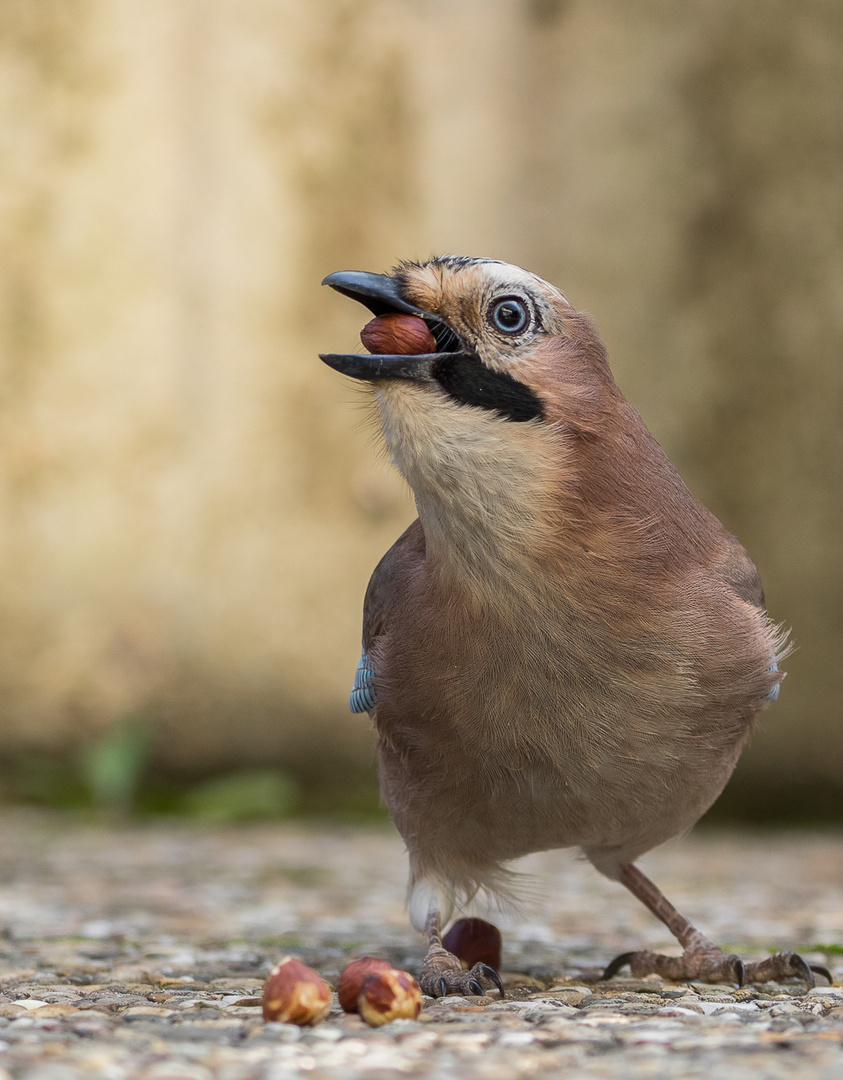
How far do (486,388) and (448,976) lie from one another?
1261 millimetres

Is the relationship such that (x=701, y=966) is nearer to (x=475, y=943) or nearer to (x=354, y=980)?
(x=475, y=943)

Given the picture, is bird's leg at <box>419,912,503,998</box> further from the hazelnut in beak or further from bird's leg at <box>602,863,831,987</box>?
the hazelnut in beak

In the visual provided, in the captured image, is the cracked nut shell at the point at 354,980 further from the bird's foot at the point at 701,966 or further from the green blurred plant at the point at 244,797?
the green blurred plant at the point at 244,797

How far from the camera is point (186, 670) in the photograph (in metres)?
6.95

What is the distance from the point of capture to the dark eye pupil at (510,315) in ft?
9.16

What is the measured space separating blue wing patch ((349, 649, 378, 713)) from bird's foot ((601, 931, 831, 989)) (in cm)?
86

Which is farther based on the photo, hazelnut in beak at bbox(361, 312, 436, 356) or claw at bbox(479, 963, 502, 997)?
claw at bbox(479, 963, 502, 997)

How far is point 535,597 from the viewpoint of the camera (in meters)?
2.72

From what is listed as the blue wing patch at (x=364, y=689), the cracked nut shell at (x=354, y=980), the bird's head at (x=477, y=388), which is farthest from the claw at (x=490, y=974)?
the bird's head at (x=477, y=388)

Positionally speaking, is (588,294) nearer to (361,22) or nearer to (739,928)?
(361,22)

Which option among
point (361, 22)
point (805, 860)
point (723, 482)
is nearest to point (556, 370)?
point (805, 860)

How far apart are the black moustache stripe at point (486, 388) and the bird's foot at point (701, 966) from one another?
141 cm

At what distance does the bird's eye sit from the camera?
9.14ft

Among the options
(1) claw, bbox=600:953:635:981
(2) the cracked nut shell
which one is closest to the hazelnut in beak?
(2) the cracked nut shell
